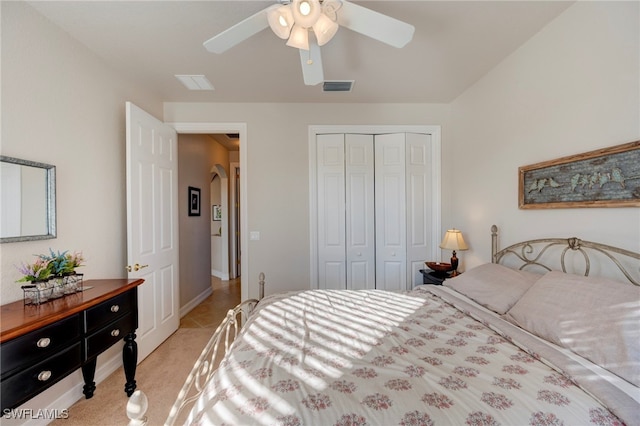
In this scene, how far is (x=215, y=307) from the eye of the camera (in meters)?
3.93

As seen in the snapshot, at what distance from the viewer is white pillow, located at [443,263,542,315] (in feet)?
5.42

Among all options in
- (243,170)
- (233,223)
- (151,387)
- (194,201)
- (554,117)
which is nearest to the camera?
(554,117)

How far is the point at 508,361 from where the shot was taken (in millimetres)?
1135

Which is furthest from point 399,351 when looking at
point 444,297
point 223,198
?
point 223,198

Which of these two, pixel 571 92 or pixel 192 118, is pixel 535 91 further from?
pixel 192 118

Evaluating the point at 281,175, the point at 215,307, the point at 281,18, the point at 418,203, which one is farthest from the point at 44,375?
the point at 418,203

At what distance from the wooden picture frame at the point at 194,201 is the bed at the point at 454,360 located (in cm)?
278

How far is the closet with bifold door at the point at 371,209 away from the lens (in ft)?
10.7

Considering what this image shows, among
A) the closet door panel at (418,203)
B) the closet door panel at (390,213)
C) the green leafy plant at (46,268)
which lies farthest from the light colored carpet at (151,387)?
the closet door panel at (418,203)

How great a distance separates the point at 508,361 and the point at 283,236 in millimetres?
2477

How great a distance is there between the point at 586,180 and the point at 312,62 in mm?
1869

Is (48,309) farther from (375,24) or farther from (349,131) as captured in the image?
(349,131)

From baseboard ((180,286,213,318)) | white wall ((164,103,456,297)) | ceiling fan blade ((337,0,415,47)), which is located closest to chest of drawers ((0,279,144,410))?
white wall ((164,103,456,297))

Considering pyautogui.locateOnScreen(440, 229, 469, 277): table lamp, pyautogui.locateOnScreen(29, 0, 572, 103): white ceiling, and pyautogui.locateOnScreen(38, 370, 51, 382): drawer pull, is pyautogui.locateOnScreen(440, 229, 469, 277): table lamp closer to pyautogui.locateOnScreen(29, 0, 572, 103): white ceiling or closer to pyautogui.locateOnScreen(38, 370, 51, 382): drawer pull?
pyautogui.locateOnScreen(29, 0, 572, 103): white ceiling
